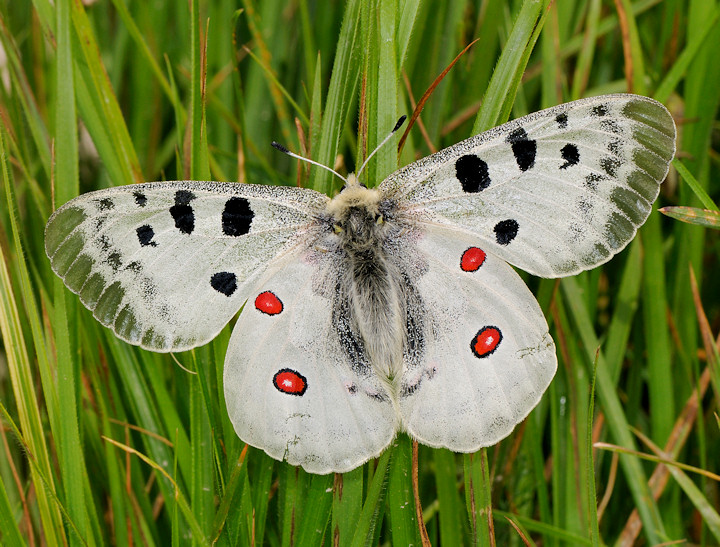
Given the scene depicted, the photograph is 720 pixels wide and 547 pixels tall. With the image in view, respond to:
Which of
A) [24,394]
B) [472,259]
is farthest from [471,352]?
[24,394]

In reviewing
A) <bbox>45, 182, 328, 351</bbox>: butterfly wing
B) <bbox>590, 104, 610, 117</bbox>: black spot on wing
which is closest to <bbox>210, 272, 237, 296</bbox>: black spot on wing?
<bbox>45, 182, 328, 351</bbox>: butterfly wing

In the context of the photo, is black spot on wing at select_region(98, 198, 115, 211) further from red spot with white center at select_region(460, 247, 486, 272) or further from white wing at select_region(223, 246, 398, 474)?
red spot with white center at select_region(460, 247, 486, 272)

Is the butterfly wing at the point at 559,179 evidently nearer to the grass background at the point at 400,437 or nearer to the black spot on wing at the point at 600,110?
the black spot on wing at the point at 600,110

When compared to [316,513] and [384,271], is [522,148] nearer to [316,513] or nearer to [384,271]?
[384,271]

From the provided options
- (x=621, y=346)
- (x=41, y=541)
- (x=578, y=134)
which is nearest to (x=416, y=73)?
(x=578, y=134)

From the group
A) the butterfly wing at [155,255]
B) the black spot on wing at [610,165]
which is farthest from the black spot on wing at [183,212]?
the black spot on wing at [610,165]

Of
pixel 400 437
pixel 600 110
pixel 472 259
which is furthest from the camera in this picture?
pixel 472 259
